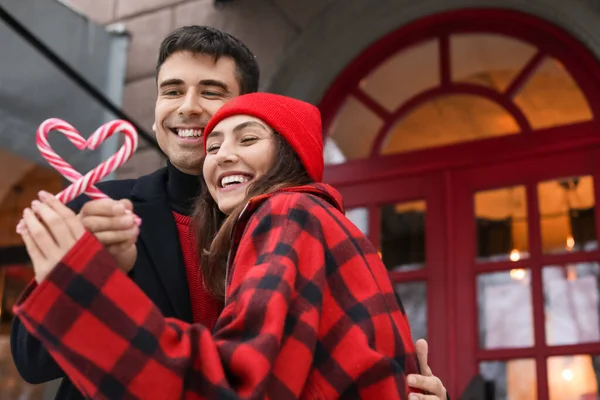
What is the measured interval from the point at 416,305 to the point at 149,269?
2987 mm

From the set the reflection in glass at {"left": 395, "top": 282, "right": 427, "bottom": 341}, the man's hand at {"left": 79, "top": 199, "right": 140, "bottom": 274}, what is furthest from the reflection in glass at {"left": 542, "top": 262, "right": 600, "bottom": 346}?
the man's hand at {"left": 79, "top": 199, "right": 140, "bottom": 274}

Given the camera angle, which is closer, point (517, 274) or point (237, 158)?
point (237, 158)

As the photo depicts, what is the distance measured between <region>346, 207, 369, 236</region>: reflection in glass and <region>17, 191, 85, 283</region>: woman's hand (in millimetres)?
3616

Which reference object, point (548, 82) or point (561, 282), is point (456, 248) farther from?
point (548, 82)

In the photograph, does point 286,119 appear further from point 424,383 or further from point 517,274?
point 517,274

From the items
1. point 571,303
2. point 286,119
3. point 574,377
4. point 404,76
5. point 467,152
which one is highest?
point 404,76

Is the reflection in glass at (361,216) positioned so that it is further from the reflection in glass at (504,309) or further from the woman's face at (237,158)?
the woman's face at (237,158)

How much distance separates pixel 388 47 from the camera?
495cm

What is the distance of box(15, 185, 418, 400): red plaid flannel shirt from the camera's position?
1335 millimetres

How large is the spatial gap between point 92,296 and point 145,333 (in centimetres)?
10

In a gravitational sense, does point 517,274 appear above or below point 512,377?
above

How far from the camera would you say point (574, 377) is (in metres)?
4.25

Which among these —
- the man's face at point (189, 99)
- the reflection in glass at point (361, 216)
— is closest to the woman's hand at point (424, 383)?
the man's face at point (189, 99)

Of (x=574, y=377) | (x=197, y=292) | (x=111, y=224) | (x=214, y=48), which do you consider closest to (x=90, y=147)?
(x=111, y=224)
